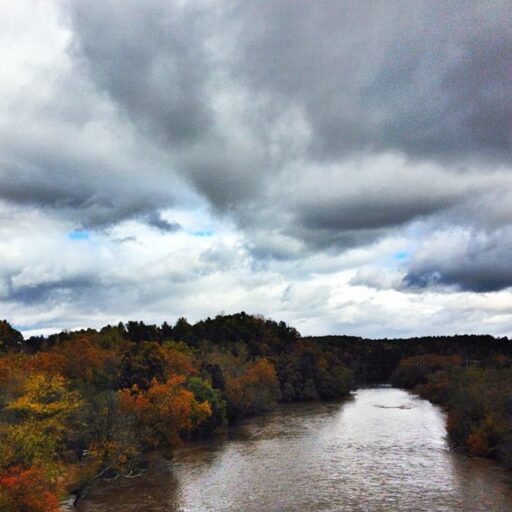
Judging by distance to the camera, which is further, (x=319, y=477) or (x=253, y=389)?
(x=253, y=389)

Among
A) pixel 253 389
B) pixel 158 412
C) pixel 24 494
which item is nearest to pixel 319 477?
pixel 158 412

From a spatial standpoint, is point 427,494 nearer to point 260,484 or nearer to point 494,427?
point 260,484

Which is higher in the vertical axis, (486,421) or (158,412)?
(158,412)

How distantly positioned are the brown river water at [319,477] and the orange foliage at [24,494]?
8729 mm

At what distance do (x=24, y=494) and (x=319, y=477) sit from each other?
2728cm

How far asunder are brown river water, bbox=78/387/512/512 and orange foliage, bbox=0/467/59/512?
873cm

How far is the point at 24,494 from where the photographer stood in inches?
Result: 1395

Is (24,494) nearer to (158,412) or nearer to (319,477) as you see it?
(319,477)

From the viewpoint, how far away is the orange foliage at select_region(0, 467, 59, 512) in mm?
34719

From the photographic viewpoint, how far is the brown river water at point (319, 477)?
4469 cm

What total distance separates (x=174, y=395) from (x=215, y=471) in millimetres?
10861

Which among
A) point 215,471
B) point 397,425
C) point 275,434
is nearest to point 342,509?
point 215,471

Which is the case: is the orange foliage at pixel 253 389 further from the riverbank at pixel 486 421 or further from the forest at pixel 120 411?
the riverbank at pixel 486 421

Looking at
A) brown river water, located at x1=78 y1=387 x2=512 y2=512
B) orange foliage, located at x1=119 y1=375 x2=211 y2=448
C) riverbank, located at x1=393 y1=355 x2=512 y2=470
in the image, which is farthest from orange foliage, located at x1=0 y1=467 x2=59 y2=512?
riverbank, located at x1=393 y1=355 x2=512 y2=470
